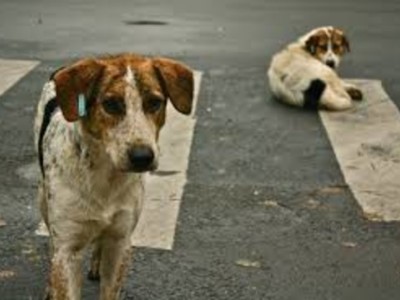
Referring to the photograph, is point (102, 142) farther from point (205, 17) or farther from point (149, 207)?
point (205, 17)

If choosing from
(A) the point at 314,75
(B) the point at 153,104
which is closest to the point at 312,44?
(A) the point at 314,75

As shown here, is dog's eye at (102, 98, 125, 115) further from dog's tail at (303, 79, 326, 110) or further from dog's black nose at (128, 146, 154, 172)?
dog's tail at (303, 79, 326, 110)

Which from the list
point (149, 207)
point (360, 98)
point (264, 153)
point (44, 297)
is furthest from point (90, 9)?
point (44, 297)

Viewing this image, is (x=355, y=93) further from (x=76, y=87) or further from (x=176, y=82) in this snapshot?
(x=76, y=87)

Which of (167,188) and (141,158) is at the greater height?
(141,158)

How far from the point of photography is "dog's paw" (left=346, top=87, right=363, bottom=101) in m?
11.2

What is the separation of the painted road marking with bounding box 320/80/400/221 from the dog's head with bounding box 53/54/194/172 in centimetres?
327

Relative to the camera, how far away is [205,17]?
1745cm

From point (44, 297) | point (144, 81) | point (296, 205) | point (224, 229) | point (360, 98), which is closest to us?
point (144, 81)

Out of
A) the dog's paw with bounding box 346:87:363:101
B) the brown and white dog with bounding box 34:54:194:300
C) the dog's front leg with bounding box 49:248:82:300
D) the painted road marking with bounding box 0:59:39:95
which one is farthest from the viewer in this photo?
the painted road marking with bounding box 0:59:39:95

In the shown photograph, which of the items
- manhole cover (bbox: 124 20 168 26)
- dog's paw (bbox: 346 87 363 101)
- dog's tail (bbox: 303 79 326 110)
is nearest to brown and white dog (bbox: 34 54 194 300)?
dog's tail (bbox: 303 79 326 110)

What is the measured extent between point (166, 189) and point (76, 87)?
11.3ft

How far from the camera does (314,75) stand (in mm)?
11102

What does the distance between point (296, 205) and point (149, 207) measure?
112 centimetres
